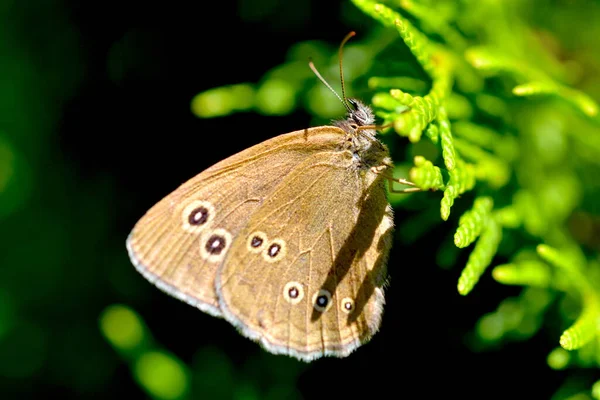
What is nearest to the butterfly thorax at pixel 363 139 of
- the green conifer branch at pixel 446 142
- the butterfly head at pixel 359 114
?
the butterfly head at pixel 359 114

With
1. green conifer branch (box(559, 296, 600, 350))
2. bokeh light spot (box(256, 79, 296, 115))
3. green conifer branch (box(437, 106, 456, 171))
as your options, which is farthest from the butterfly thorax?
green conifer branch (box(559, 296, 600, 350))

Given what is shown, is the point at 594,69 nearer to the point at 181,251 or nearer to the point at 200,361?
the point at 181,251

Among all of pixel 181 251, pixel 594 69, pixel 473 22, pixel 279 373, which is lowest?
pixel 279 373

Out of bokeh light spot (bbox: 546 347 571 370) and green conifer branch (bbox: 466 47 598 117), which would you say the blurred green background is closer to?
bokeh light spot (bbox: 546 347 571 370)

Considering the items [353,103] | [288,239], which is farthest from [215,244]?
[353,103]

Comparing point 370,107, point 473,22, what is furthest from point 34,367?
point 473,22

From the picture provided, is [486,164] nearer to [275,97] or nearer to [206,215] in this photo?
[275,97]
